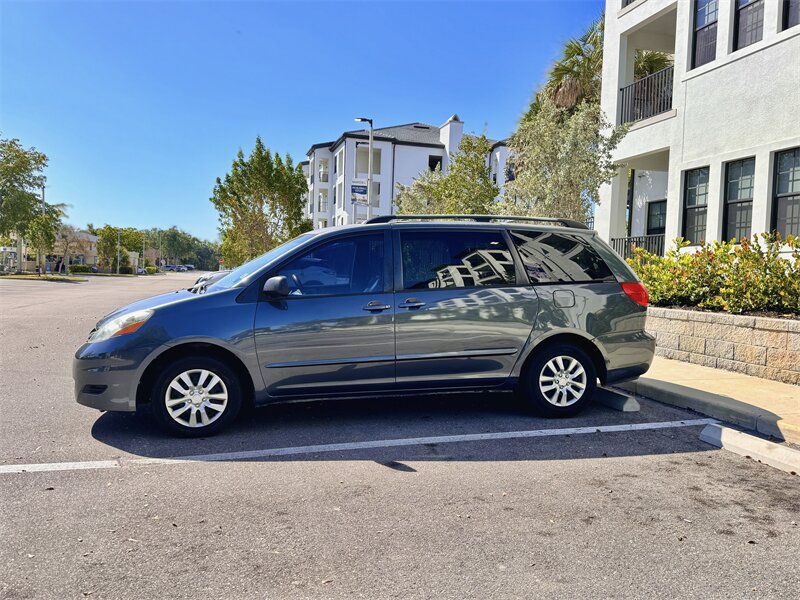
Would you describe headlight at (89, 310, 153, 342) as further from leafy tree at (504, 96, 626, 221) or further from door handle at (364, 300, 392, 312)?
leafy tree at (504, 96, 626, 221)

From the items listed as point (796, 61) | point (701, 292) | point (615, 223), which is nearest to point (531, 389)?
point (701, 292)

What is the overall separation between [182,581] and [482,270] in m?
3.76

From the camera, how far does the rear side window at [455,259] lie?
18.5 feet

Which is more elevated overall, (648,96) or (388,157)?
(388,157)

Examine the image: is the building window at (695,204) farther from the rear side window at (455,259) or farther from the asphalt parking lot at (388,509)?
the rear side window at (455,259)

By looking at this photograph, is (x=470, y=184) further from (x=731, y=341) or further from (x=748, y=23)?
(x=731, y=341)

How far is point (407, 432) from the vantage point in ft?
17.7

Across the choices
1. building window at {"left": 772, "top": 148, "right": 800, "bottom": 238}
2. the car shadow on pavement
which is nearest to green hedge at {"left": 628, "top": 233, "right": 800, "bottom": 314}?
building window at {"left": 772, "top": 148, "right": 800, "bottom": 238}

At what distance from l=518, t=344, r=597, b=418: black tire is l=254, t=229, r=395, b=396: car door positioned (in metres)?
1.36

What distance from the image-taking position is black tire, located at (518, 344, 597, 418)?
5.86m

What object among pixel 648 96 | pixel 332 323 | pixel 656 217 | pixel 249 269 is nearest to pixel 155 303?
pixel 249 269

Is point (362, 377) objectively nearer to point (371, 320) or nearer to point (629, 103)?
point (371, 320)

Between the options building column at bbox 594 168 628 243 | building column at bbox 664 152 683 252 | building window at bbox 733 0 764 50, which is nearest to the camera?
building window at bbox 733 0 764 50

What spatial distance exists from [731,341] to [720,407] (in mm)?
2234
